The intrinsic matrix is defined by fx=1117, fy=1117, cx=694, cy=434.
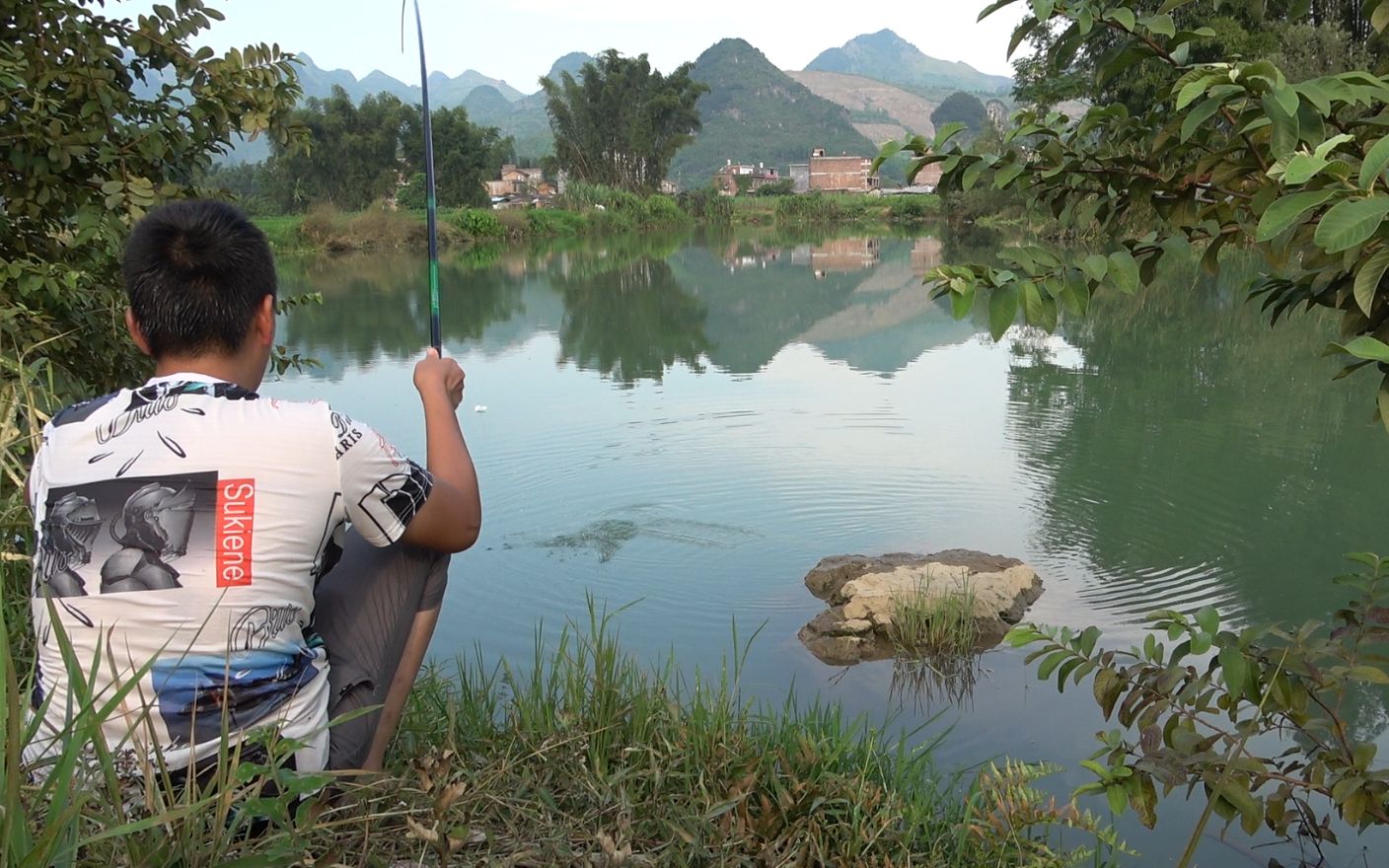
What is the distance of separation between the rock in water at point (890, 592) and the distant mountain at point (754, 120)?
87559 mm

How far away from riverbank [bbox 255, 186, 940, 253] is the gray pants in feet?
64.3

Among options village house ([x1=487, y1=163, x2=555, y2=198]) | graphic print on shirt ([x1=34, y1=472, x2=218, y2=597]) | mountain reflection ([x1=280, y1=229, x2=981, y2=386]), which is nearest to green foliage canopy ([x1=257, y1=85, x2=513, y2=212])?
mountain reflection ([x1=280, y1=229, x2=981, y2=386])

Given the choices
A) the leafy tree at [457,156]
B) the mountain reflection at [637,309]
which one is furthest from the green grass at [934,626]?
the leafy tree at [457,156]

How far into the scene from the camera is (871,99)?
15800 cm

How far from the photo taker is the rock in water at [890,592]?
11.7 ft

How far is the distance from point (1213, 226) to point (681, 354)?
26.5 feet

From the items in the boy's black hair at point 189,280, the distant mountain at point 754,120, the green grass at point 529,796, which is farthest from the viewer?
the distant mountain at point 754,120

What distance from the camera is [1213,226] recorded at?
1.55m

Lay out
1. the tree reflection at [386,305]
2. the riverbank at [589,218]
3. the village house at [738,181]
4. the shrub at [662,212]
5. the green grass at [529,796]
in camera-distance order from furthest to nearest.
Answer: the village house at [738,181] → the shrub at [662,212] → the riverbank at [589,218] → the tree reflection at [386,305] → the green grass at [529,796]

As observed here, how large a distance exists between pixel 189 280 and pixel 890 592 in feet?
8.90

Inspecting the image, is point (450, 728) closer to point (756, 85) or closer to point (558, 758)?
point (558, 758)

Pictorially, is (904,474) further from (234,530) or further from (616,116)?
(616,116)

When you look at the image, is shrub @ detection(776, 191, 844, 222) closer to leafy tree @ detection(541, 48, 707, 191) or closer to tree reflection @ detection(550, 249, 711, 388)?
leafy tree @ detection(541, 48, 707, 191)

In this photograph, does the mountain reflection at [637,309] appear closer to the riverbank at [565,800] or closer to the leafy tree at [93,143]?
the leafy tree at [93,143]
